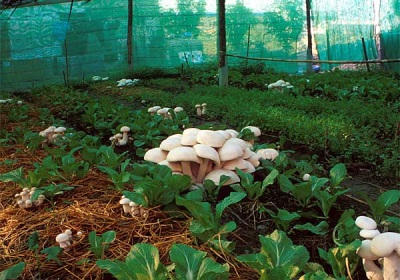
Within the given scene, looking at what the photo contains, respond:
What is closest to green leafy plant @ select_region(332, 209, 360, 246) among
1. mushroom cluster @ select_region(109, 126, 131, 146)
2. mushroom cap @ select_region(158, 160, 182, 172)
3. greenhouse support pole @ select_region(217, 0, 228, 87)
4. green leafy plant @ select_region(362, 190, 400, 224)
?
green leafy plant @ select_region(362, 190, 400, 224)

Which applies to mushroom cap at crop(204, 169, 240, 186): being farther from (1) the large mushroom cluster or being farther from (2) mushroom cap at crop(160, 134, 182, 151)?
(2) mushroom cap at crop(160, 134, 182, 151)

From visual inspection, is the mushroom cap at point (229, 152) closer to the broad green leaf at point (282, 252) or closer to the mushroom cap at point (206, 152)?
the mushroom cap at point (206, 152)

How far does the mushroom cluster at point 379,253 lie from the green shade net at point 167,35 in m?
13.7

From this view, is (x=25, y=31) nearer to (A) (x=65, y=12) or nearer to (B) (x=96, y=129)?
(A) (x=65, y=12)

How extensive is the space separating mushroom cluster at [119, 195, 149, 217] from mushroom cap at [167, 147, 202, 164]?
44 centimetres

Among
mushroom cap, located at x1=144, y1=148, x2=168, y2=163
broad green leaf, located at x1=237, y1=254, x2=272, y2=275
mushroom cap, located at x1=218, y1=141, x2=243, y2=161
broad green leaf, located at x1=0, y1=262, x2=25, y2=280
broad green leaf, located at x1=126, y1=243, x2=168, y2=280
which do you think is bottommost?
broad green leaf, located at x1=0, y1=262, x2=25, y2=280

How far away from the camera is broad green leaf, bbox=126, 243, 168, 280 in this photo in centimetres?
193

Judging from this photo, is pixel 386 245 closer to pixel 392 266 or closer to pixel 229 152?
pixel 392 266

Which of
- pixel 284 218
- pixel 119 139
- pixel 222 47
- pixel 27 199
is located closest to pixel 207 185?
pixel 284 218

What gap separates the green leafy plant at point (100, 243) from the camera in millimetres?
2463

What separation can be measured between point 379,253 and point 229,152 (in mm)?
1547

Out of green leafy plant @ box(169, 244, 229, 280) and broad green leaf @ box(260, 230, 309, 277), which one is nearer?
green leafy plant @ box(169, 244, 229, 280)

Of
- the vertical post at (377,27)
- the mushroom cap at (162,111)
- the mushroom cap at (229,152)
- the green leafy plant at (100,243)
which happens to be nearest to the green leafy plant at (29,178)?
the green leafy plant at (100,243)

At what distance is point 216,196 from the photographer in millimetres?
3213
